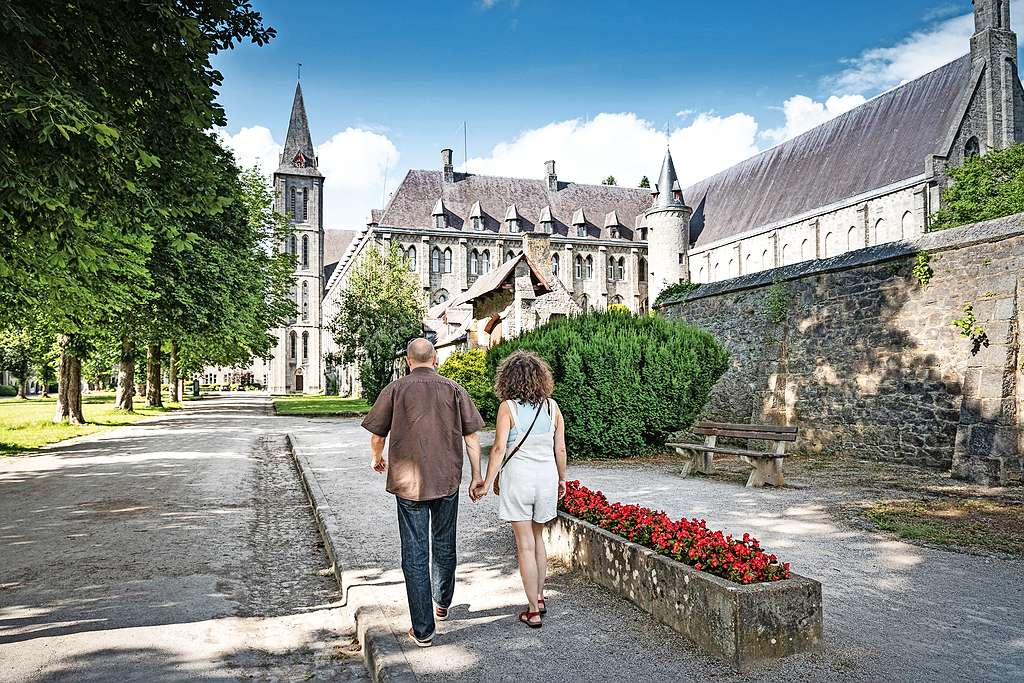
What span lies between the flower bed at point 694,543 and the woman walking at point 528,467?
0.75 metres

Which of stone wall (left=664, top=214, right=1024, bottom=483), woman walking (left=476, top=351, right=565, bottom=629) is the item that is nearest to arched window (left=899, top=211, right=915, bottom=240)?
stone wall (left=664, top=214, right=1024, bottom=483)

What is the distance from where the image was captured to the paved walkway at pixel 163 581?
4547 mm

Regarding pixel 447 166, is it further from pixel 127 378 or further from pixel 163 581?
pixel 163 581

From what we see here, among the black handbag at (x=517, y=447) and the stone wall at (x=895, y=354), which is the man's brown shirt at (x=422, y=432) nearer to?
the black handbag at (x=517, y=447)

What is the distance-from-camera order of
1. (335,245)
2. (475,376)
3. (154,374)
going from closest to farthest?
(475,376), (154,374), (335,245)

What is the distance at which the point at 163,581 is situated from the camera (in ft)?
20.6

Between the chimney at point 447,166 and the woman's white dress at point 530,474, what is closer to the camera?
the woman's white dress at point 530,474

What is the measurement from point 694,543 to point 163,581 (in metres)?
4.56

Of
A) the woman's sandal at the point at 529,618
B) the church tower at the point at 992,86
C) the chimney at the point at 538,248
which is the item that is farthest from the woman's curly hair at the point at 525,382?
the church tower at the point at 992,86

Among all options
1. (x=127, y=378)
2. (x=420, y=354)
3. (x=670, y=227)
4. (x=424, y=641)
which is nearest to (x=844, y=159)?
(x=670, y=227)

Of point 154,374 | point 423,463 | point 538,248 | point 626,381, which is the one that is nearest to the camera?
point 423,463

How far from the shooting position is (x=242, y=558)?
23.7 feet

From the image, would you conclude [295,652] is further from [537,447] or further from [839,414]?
[839,414]

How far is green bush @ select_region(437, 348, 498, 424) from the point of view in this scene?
21.0 metres
